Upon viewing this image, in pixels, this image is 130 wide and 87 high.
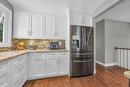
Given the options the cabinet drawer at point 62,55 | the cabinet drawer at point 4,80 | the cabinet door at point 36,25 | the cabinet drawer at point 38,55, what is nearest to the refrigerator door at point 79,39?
the cabinet drawer at point 62,55

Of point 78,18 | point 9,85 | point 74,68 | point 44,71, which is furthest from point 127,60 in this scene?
point 9,85

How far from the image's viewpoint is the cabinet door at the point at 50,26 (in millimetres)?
3701

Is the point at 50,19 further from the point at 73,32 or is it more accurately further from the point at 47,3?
the point at 73,32

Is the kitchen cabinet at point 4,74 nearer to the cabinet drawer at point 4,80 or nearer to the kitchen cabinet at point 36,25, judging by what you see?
the cabinet drawer at point 4,80

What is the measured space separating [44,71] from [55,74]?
41cm

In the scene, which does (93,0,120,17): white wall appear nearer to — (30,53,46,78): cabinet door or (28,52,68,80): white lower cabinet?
(28,52,68,80): white lower cabinet

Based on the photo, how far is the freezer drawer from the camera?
332 cm

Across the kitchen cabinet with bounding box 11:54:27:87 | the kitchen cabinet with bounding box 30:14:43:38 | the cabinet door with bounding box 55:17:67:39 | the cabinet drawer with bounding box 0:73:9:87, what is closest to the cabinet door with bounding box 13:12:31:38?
the kitchen cabinet with bounding box 30:14:43:38

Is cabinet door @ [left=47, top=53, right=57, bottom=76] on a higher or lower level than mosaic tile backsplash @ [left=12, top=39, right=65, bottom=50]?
lower

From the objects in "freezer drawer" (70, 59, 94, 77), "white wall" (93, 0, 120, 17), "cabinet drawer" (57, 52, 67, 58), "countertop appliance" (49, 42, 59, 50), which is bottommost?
"freezer drawer" (70, 59, 94, 77)

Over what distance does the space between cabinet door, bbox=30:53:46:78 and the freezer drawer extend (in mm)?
1003

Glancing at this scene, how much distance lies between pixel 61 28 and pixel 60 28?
0.04 metres

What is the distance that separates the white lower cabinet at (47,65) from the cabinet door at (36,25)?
0.87 metres

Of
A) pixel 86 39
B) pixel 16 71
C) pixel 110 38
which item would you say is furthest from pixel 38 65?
pixel 110 38
